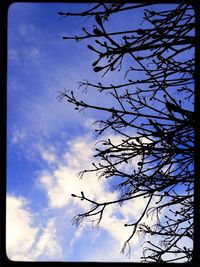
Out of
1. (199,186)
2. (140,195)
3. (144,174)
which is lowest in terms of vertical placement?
(199,186)

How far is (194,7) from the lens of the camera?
257cm

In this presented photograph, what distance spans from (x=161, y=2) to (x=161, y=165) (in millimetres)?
1560

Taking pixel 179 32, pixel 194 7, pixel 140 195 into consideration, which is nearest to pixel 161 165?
pixel 140 195

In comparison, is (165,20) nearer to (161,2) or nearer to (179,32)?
(179,32)

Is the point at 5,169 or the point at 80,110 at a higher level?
the point at 80,110

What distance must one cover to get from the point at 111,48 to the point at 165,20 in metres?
0.69

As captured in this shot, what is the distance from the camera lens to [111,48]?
2658mm
